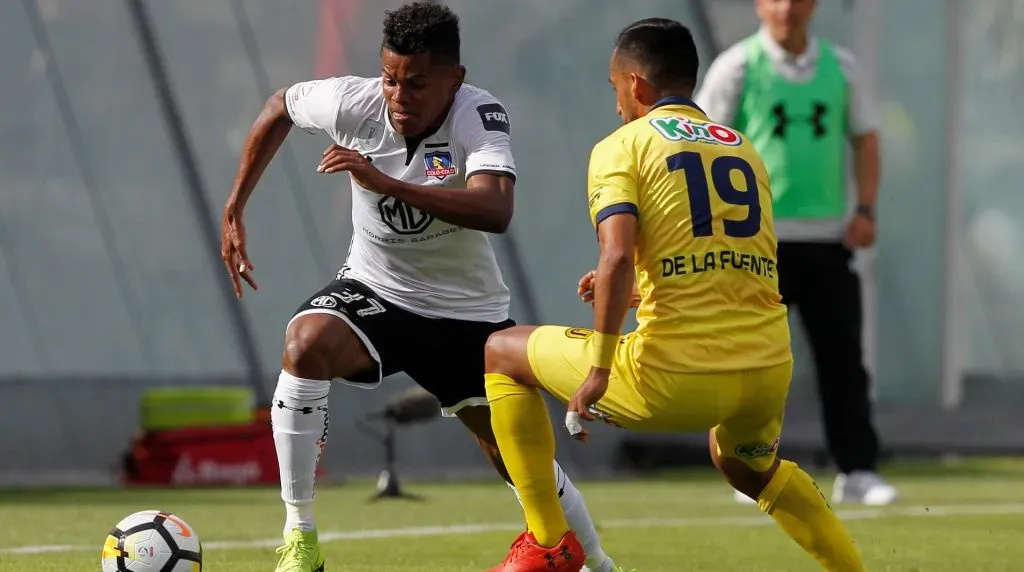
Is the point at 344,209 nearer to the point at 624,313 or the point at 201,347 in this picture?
the point at 201,347

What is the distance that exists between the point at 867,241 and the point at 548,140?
7.06 m

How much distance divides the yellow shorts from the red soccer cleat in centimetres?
43

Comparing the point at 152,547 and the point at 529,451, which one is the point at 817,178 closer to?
the point at 529,451

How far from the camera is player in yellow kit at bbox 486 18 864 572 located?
4223 mm

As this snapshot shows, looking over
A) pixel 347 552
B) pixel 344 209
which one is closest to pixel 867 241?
pixel 347 552

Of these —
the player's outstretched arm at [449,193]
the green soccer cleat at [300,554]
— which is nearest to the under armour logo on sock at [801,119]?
the player's outstretched arm at [449,193]

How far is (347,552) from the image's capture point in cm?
600

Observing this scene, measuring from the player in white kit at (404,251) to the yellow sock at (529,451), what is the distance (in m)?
0.25

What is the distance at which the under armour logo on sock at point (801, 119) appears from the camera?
26.3ft

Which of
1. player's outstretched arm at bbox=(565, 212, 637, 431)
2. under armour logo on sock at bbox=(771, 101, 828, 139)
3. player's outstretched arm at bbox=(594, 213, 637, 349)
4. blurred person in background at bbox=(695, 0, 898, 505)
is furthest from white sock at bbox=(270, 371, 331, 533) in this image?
under armour logo on sock at bbox=(771, 101, 828, 139)

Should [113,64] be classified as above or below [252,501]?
above

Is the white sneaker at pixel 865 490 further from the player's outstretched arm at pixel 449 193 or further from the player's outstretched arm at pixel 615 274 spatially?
the player's outstretched arm at pixel 615 274

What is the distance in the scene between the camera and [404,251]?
16.8 feet

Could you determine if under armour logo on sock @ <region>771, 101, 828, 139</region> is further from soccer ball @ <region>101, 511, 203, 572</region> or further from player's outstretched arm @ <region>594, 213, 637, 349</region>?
soccer ball @ <region>101, 511, 203, 572</region>
